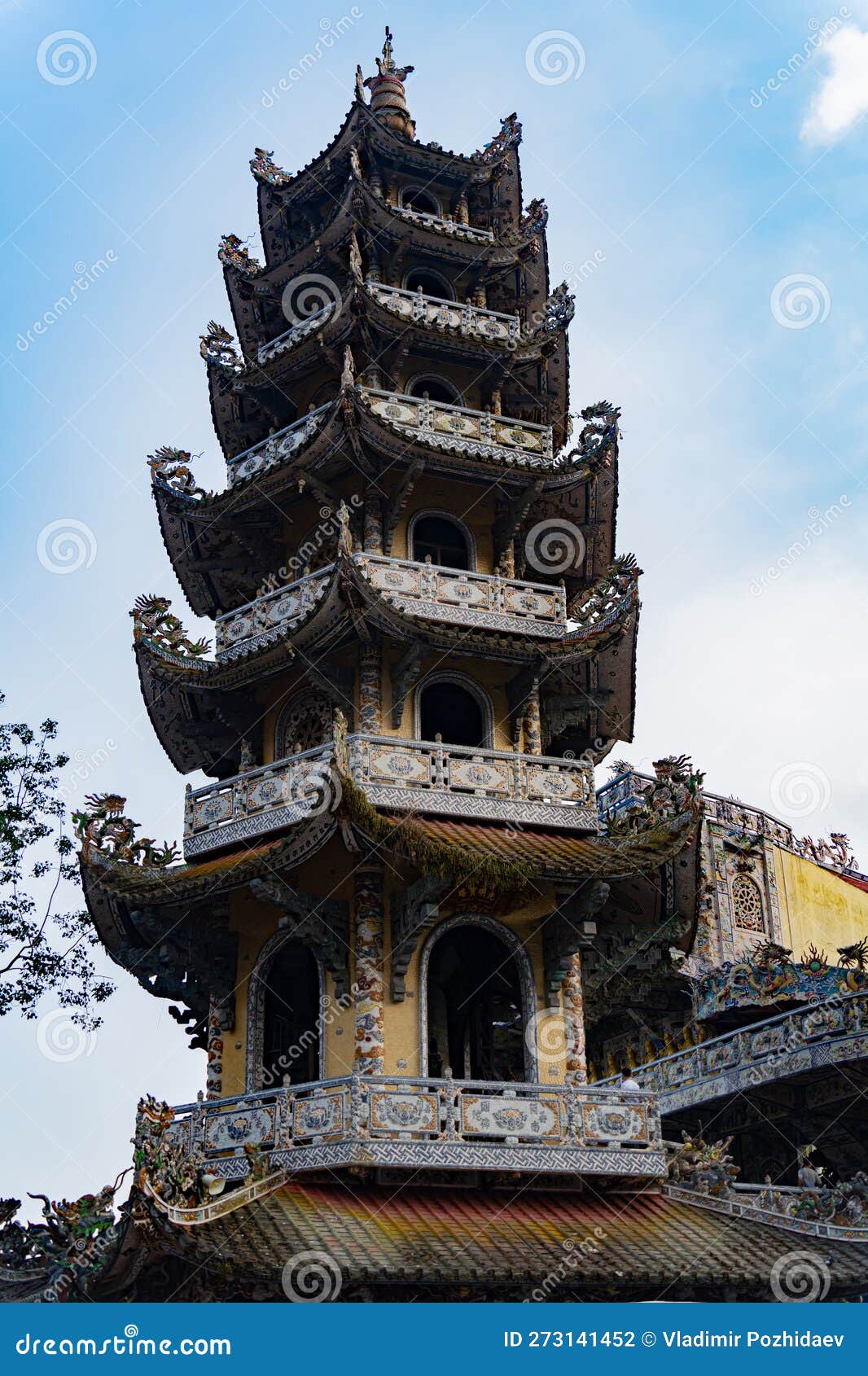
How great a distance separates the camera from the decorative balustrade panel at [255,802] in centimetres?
1652

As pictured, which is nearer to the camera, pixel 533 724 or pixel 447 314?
pixel 533 724

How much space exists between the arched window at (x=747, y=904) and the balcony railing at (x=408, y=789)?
44.9 ft

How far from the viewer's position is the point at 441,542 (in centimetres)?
2058

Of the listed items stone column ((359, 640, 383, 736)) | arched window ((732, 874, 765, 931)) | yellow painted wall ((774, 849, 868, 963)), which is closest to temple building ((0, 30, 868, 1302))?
stone column ((359, 640, 383, 736))

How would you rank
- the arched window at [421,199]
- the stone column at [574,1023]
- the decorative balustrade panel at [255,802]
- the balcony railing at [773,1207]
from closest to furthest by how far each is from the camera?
1. the balcony railing at [773,1207]
2. the stone column at [574,1023]
3. the decorative balustrade panel at [255,802]
4. the arched window at [421,199]

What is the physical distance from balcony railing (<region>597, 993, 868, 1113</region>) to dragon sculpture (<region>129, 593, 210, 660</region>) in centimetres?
1030

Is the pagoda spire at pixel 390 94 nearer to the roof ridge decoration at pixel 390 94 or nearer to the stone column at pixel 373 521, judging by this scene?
the roof ridge decoration at pixel 390 94

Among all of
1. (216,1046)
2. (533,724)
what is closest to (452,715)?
(533,724)

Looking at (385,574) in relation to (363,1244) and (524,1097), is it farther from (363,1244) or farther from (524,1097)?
(363,1244)

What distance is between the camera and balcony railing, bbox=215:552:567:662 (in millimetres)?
18594

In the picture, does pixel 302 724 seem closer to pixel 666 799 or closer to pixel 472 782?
pixel 472 782

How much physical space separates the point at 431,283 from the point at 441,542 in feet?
19.0

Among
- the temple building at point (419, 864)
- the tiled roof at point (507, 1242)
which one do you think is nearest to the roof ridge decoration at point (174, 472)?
the temple building at point (419, 864)

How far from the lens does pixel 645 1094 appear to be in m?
15.5
